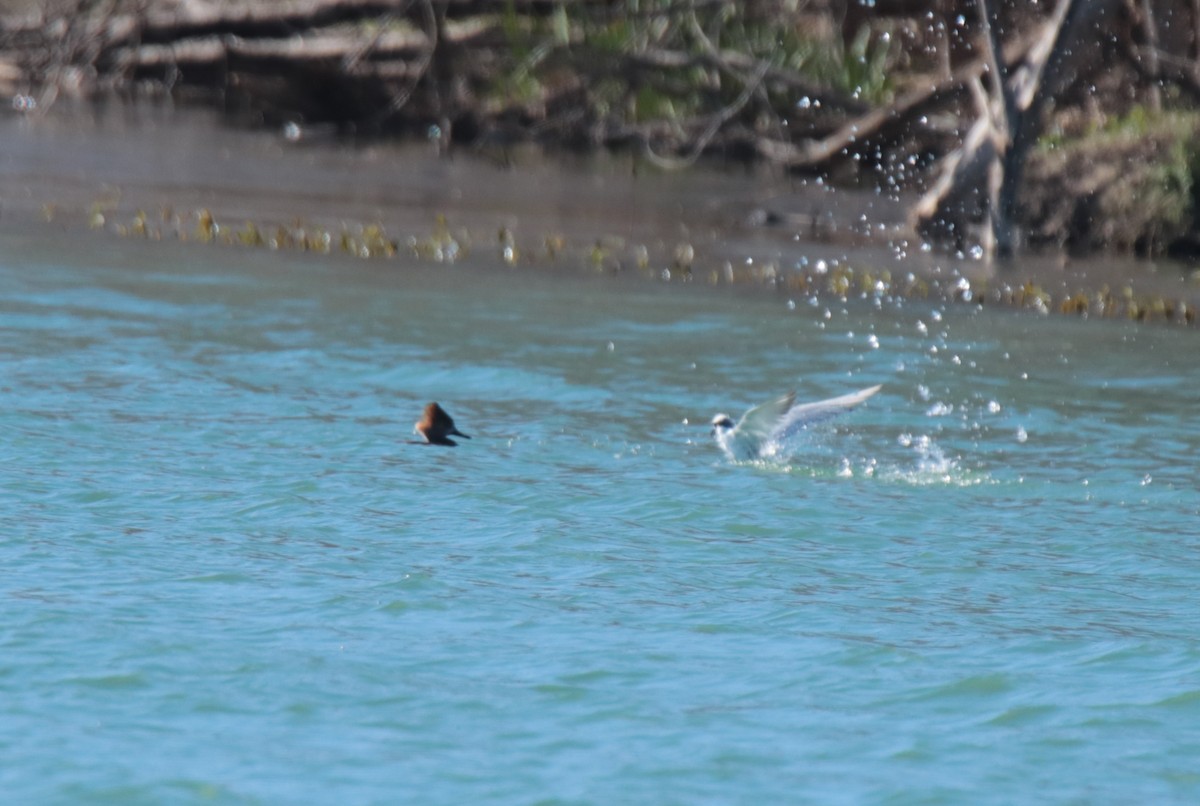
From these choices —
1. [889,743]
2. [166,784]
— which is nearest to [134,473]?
[166,784]

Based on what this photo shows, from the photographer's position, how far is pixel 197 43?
821 inches

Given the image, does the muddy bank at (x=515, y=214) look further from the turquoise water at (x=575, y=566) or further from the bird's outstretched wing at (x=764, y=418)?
the bird's outstretched wing at (x=764, y=418)

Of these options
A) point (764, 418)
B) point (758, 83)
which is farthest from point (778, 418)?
point (758, 83)

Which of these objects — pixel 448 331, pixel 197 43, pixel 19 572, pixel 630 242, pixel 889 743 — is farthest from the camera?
pixel 197 43

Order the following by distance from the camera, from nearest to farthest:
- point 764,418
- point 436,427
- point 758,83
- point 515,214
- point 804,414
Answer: point 804,414 → point 764,418 → point 436,427 → point 515,214 → point 758,83

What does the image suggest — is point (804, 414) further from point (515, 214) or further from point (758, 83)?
point (758, 83)

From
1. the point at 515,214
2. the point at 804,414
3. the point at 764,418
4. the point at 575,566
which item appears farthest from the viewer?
the point at 515,214

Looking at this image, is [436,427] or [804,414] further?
[436,427]

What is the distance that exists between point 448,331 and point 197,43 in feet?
38.1

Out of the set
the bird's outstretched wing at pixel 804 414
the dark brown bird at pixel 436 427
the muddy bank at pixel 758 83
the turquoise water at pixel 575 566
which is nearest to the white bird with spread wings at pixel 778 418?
the bird's outstretched wing at pixel 804 414

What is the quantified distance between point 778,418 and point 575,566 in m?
1.17

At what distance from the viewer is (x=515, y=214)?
50.4 ft

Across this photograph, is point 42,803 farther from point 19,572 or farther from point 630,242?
point 630,242

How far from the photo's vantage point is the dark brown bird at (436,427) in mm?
7316
